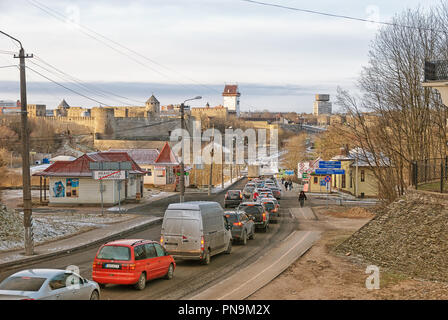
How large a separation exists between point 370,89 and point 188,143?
268 ft

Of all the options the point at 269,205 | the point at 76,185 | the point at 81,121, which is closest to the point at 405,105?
the point at 269,205

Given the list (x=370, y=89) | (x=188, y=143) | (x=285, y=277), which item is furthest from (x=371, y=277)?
(x=188, y=143)

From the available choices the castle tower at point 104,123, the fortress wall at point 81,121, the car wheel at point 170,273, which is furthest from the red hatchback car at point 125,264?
the fortress wall at point 81,121

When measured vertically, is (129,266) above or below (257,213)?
above

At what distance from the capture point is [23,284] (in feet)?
37.3

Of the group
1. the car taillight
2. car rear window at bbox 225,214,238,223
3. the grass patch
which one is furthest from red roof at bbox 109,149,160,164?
the car taillight

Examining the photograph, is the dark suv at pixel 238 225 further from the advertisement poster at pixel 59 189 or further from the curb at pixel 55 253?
the advertisement poster at pixel 59 189

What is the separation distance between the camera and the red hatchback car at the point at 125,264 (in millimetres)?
15406

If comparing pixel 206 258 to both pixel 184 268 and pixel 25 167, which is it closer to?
pixel 184 268

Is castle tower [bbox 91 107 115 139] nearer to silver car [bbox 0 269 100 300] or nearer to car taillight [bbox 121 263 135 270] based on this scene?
car taillight [bbox 121 263 135 270]

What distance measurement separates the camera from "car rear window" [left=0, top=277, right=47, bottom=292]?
36.9ft

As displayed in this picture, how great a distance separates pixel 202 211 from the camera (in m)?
20.0

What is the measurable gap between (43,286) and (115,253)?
4456 millimetres
